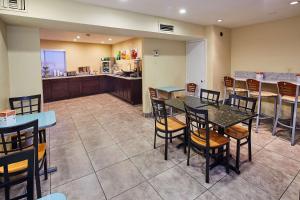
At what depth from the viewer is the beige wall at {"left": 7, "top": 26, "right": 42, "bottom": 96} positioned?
320 centimetres

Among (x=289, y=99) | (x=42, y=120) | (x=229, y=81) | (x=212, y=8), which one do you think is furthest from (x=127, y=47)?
(x=289, y=99)

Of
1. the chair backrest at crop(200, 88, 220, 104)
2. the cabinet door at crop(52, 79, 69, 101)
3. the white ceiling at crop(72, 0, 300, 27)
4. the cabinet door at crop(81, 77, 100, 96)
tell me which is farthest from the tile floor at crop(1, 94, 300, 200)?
the cabinet door at crop(81, 77, 100, 96)

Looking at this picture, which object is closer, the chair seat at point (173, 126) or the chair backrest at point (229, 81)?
the chair seat at point (173, 126)

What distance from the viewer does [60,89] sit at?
731 centimetres

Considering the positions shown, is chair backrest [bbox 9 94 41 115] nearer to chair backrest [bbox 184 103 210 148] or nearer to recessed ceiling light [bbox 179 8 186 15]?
chair backrest [bbox 184 103 210 148]

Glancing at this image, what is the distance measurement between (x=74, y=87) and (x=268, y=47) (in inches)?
286

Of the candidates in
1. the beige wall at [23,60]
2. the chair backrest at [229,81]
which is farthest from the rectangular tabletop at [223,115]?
the beige wall at [23,60]

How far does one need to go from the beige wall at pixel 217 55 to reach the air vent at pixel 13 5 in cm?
441

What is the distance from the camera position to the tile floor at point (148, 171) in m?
2.12

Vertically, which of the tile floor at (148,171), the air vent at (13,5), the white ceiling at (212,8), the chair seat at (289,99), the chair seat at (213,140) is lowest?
the tile floor at (148,171)

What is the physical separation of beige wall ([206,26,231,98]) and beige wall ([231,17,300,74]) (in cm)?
29

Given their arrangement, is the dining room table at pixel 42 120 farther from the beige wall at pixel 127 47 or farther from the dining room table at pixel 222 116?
the beige wall at pixel 127 47

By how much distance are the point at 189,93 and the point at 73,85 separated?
5.06m

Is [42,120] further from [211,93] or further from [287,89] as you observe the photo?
[287,89]
